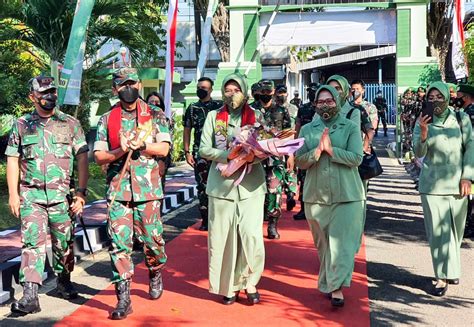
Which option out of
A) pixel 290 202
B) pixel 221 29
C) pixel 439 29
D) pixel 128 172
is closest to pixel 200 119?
pixel 290 202

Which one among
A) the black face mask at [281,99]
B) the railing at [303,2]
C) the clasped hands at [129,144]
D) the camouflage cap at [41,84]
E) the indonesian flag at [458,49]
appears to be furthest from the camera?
the railing at [303,2]

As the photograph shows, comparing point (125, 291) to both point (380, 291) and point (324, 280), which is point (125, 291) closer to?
point (324, 280)

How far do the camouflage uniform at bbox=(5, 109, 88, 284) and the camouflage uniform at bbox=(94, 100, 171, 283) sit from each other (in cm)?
46

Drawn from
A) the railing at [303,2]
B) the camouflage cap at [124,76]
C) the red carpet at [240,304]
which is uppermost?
the railing at [303,2]

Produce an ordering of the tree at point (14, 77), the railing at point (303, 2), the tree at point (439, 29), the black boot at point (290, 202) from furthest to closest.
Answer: the tree at point (439, 29), the railing at point (303, 2), the tree at point (14, 77), the black boot at point (290, 202)

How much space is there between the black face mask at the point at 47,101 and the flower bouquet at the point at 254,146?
1.49 m

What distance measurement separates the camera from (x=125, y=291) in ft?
19.7

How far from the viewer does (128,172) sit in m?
6.07

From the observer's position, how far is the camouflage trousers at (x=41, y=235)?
613cm

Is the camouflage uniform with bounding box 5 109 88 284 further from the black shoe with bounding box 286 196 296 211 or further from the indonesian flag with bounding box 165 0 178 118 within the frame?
the black shoe with bounding box 286 196 296 211

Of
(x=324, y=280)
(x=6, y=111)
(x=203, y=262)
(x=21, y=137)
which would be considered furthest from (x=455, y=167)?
(x=6, y=111)

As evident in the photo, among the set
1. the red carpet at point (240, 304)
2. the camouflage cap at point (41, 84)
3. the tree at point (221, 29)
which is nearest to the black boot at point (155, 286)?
the red carpet at point (240, 304)

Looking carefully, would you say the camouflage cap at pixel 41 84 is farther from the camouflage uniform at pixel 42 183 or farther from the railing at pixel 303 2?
the railing at pixel 303 2

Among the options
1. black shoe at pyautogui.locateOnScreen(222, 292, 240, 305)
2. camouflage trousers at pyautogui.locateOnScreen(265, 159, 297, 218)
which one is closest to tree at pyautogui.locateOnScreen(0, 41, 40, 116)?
camouflage trousers at pyautogui.locateOnScreen(265, 159, 297, 218)
